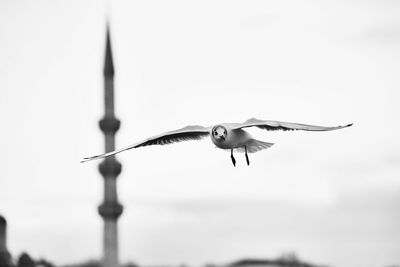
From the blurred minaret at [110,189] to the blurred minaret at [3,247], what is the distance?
1063 inches

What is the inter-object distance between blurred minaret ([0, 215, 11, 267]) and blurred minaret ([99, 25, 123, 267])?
27.0 meters

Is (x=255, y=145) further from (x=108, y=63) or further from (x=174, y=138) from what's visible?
(x=108, y=63)

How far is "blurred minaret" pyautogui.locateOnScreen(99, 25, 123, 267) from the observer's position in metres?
55.9

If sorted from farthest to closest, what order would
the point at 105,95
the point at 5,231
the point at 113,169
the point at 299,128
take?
the point at 105,95 → the point at 113,169 → the point at 5,231 → the point at 299,128

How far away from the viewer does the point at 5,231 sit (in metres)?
27.7

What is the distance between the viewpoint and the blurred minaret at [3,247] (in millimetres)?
26406

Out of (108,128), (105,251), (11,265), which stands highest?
(108,128)

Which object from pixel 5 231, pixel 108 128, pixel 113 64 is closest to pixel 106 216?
pixel 108 128

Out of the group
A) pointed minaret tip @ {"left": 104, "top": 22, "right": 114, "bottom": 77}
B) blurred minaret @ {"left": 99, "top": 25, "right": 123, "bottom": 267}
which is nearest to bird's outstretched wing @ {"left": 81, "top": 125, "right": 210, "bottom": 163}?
blurred minaret @ {"left": 99, "top": 25, "right": 123, "bottom": 267}

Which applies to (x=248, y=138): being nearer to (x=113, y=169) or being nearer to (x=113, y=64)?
(x=113, y=169)

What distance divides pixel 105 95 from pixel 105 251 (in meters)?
9.38

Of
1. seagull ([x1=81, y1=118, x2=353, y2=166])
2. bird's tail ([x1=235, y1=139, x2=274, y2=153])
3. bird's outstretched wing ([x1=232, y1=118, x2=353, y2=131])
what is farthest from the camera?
bird's tail ([x1=235, y1=139, x2=274, y2=153])

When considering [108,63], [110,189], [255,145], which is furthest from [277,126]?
[108,63]

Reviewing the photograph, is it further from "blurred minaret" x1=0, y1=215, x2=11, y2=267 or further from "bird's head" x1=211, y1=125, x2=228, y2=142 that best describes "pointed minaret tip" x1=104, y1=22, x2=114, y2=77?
"bird's head" x1=211, y1=125, x2=228, y2=142
